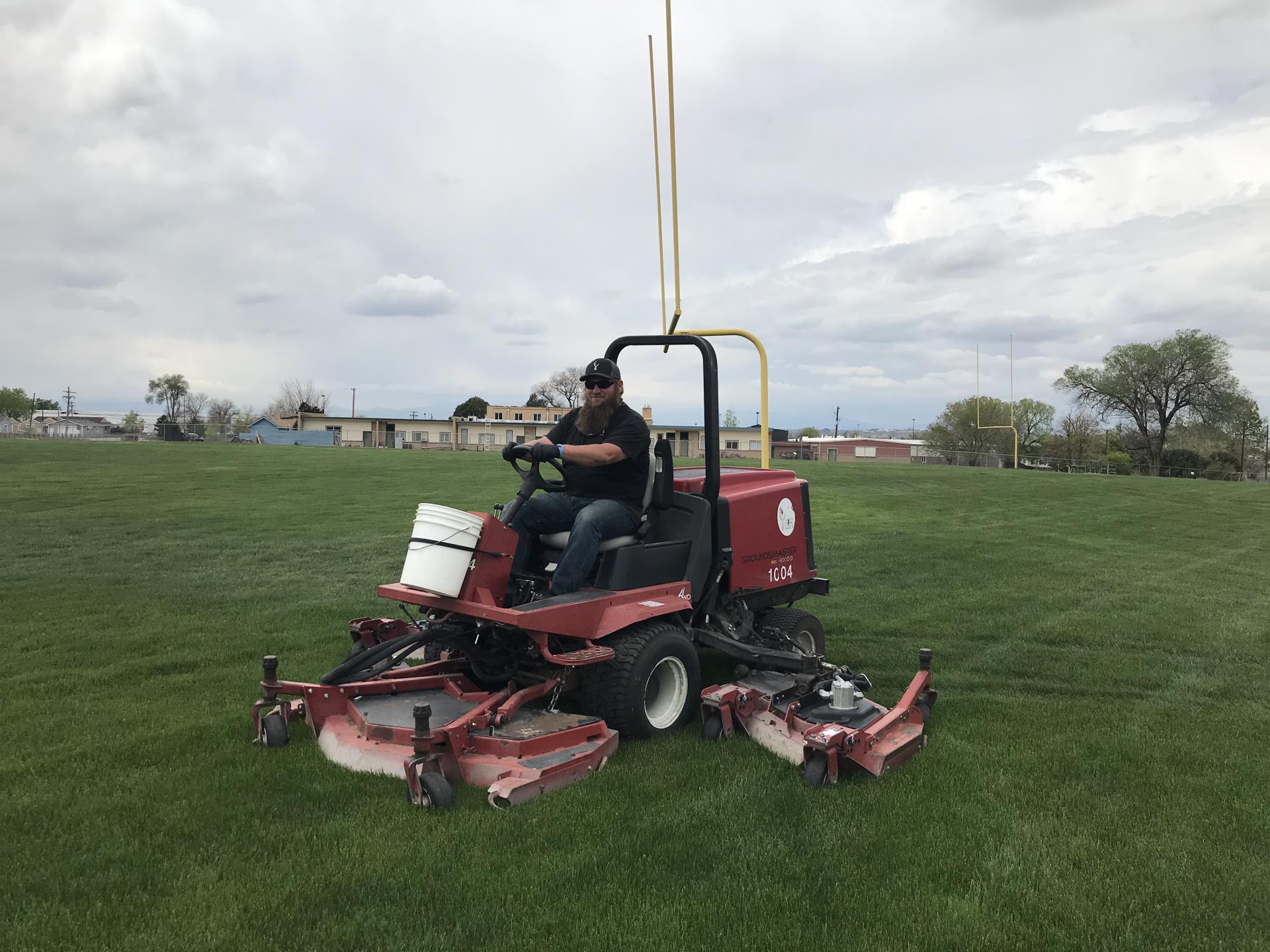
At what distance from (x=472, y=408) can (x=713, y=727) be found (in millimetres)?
99961

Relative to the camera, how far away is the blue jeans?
15.6ft

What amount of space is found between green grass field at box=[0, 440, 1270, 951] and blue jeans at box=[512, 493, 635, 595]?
1.03 meters

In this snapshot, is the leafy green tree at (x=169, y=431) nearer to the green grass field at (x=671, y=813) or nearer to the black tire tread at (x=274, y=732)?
the green grass field at (x=671, y=813)

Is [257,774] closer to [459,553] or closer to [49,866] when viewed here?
[49,866]

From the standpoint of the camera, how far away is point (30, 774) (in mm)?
4035

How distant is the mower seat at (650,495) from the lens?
5137 millimetres

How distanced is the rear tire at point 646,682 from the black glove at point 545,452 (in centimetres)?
103

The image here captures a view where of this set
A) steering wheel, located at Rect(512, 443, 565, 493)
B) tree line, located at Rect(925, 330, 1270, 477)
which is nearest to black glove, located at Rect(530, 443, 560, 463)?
steering wheel, located at Rect(512, 443, 565, 493)

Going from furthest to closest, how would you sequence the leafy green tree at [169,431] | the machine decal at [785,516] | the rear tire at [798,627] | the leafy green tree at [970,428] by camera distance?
the leafy green tree at [970,428], the leafy green tree at [169,431], the rear tire at [798,627], the machine decal at [785,516]

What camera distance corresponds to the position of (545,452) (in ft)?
15.3

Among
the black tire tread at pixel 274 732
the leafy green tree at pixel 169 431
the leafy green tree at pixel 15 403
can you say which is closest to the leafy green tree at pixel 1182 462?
the black tire tread at pixel 274 732

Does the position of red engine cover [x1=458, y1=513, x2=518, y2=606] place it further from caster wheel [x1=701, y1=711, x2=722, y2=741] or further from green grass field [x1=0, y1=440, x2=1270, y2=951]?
caster wheel [x1=701, y1=711, x2=722, y2=741]

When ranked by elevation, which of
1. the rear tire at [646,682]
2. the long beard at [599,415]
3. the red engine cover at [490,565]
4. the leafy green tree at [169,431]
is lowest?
the rear tire at [646,682]

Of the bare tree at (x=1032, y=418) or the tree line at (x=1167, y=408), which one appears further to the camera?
the bare tree at (x=1032, y=418)
